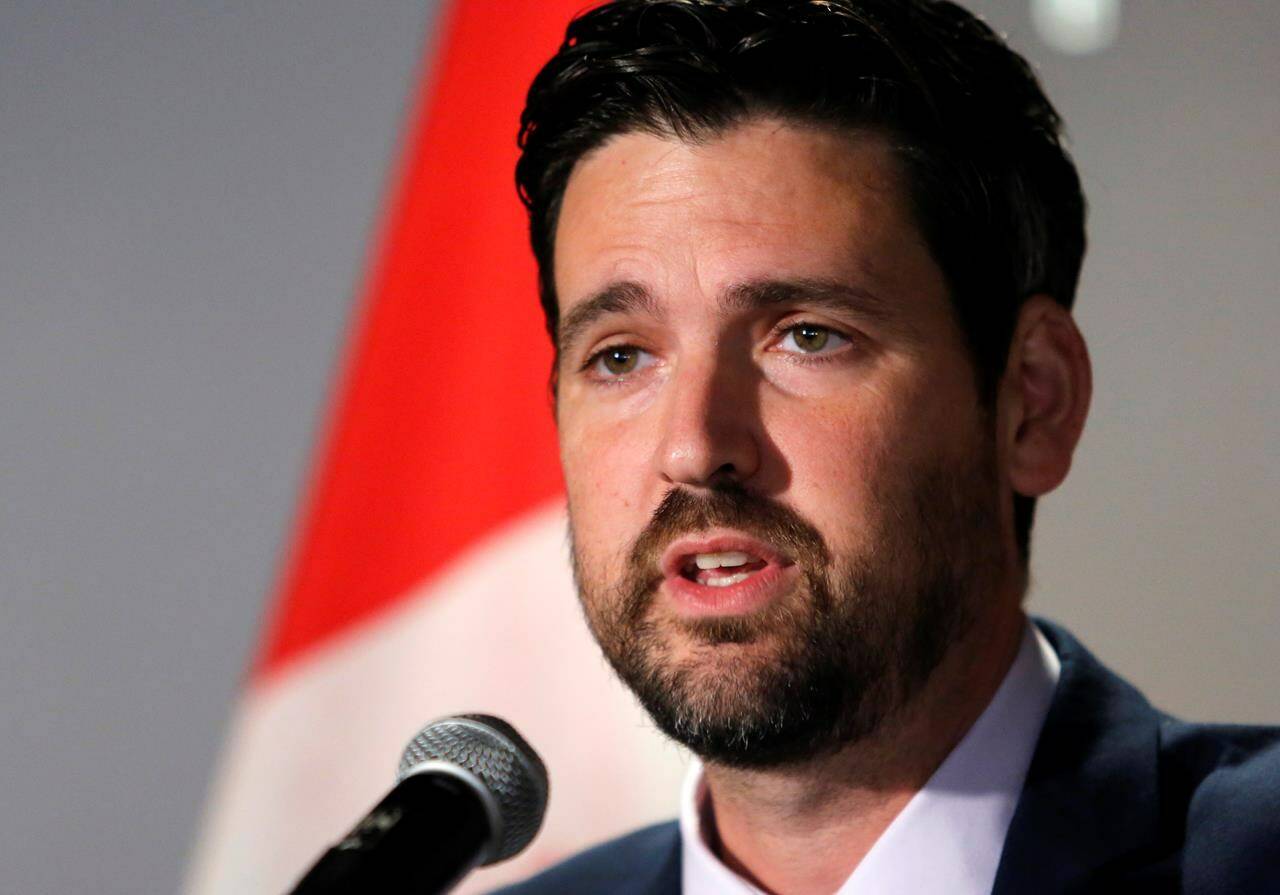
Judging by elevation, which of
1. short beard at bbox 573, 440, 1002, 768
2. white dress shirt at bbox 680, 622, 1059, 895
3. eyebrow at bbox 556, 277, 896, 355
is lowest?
white dress shirt at bbox 680, 622, 1059, 895

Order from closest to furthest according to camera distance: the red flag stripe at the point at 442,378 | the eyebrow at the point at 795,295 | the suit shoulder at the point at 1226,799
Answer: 1. the suit shoulder at the point at 1226,799
2. the eyebrow at the point at 795,295
3. the red flag stripe at the point at 442,378

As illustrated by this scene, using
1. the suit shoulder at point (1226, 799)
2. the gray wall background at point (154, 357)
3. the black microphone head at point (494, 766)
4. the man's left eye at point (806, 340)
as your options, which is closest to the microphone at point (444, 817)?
the black microphone head at point (494, 766)

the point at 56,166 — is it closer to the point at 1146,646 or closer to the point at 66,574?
the point at 66,574

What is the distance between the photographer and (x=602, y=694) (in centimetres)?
241

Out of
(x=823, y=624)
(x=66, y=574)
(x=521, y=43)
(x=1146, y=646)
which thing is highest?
(x=521, y=43)

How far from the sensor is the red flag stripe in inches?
104

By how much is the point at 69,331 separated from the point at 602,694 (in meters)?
1.69

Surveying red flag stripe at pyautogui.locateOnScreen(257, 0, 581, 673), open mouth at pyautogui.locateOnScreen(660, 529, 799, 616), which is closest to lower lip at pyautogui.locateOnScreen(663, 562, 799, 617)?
open mouth at pyautogui.locateOnScreen(660, 529, 799, 616)

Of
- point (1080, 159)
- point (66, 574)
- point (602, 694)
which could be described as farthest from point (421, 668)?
point (1080, 159)

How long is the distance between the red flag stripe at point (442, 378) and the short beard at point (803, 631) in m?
1.06

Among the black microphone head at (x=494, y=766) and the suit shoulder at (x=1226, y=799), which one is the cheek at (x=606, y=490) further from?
the suit shoulder at (x=1226, y=799)

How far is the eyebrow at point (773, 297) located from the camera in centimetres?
152

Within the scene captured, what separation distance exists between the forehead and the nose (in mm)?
108

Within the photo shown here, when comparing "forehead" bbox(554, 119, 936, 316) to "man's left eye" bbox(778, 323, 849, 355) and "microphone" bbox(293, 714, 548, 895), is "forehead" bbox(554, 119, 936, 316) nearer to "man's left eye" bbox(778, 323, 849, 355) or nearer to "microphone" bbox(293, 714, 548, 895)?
"man's left eye" bbox(778, 323, 849, 355)
